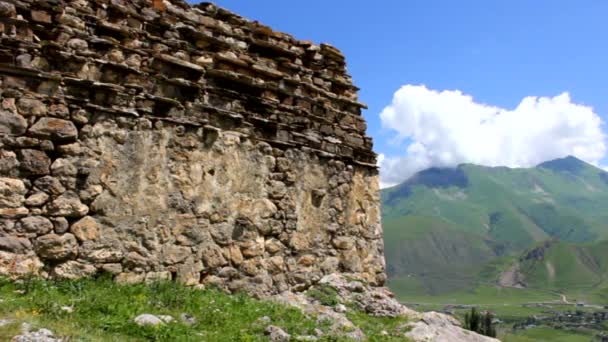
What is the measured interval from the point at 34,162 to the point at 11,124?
0.68 metres

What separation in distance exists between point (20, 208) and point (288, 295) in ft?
18.5

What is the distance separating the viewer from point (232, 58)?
1190 centimetres

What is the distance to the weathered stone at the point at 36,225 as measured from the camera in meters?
8.73

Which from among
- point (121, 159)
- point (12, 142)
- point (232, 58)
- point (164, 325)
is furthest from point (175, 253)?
point (232, 58)

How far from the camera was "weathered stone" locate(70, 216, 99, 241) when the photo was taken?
9.27 metres

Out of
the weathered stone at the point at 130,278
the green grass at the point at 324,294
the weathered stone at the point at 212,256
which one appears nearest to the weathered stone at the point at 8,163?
the weathered stone at the point at 130,278

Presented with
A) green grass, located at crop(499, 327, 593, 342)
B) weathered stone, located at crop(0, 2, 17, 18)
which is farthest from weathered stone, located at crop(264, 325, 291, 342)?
green grass, located at crop(499, 327, 593, 342)

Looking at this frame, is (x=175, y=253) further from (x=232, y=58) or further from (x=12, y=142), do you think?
(x=232, y=58)

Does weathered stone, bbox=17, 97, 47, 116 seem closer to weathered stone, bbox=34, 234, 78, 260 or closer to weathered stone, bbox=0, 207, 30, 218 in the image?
A: weathered stone, bbox=0, 207, 30, 218

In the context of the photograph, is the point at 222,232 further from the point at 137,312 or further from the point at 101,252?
the point at 137,312

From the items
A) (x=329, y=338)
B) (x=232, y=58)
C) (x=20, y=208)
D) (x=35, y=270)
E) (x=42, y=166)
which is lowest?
(x=329, y=338)

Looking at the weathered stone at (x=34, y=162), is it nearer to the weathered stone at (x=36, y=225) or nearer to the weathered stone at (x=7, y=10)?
the weathered stone at (x=36, y=225)

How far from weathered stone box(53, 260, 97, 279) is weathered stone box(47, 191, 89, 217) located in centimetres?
81

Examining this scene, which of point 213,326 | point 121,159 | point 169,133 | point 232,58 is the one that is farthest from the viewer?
point 232,58
